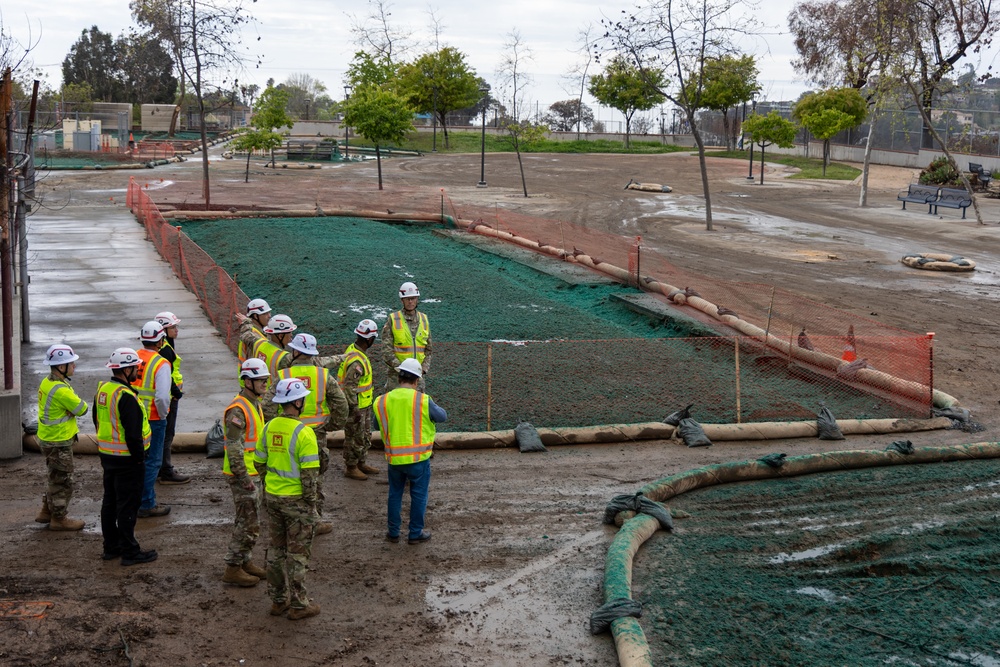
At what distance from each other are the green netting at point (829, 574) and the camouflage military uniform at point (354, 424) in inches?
136

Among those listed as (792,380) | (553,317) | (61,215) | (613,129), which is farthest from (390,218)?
(613,129)

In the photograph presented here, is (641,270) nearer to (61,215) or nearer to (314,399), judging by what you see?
(314,399)

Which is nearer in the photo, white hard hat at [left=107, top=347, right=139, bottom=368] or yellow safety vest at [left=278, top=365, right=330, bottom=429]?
white hard hat at [left=107, top=347, right=139, bottom=368]

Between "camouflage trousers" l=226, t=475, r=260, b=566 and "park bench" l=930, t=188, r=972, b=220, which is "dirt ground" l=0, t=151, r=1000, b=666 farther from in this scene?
"park bench" l=930, t=188, r=972, b=220

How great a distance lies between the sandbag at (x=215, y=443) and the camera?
11445mm

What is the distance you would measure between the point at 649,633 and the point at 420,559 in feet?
7.60

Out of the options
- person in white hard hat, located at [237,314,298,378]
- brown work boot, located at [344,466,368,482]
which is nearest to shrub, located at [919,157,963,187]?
brown work boot, located at [344,466,368,482]

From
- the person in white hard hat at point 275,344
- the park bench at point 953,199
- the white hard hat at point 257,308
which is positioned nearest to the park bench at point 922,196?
the park bench at point 953,199

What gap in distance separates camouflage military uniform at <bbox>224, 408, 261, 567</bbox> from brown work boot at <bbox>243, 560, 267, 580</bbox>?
4 cm

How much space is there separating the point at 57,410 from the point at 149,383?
2.79 feet

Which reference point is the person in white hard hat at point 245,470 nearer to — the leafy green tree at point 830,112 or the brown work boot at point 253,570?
the brown work boot at point 253,570

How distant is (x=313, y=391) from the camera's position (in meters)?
9.31

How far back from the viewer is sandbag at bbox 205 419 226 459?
1145 cm

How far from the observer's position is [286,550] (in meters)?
7.79
